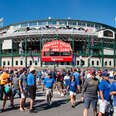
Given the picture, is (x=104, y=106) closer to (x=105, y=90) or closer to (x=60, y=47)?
(x=105, y=90)

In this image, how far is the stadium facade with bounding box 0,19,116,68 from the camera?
139 ft

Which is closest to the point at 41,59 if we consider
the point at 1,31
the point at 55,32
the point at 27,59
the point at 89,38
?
the point at 27,59

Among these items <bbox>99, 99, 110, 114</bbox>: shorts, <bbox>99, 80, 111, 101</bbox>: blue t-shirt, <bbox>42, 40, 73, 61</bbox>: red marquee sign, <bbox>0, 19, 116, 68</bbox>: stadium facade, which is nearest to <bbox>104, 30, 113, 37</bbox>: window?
<bbox>0, 19, 116, 68</bbox>: stadium facade

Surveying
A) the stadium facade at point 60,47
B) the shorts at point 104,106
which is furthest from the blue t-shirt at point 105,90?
the stadium facade at point 60,47

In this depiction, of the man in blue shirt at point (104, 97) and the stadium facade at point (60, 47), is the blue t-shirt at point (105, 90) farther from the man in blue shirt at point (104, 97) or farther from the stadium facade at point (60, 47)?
the stadium facade at point (60, 47)

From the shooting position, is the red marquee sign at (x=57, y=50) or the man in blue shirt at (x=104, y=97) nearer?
the man in blue shirt at (x=104, y=97)

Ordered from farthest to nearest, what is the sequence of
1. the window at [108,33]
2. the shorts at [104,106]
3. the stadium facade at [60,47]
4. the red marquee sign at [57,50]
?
the window at [108,33]
the stadium facade at [60,47]
the red marquee sign at [57,50]
the shorts at [104,106]

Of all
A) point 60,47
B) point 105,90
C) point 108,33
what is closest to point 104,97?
point 105,90

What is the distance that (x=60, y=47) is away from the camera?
136 feet

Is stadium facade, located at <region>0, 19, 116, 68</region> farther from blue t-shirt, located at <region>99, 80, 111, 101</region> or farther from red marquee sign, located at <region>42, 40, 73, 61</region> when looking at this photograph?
blue t-shirt, located at <region>99, 80, 111, 101</region>

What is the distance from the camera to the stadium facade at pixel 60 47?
42.4 meters

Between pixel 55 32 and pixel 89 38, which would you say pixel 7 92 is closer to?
pixel 55 32

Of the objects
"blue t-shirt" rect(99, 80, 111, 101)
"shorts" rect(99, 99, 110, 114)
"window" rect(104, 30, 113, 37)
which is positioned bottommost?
"shorts" rect(99, 99, 110, 114)

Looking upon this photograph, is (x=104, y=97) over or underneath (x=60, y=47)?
underneath
